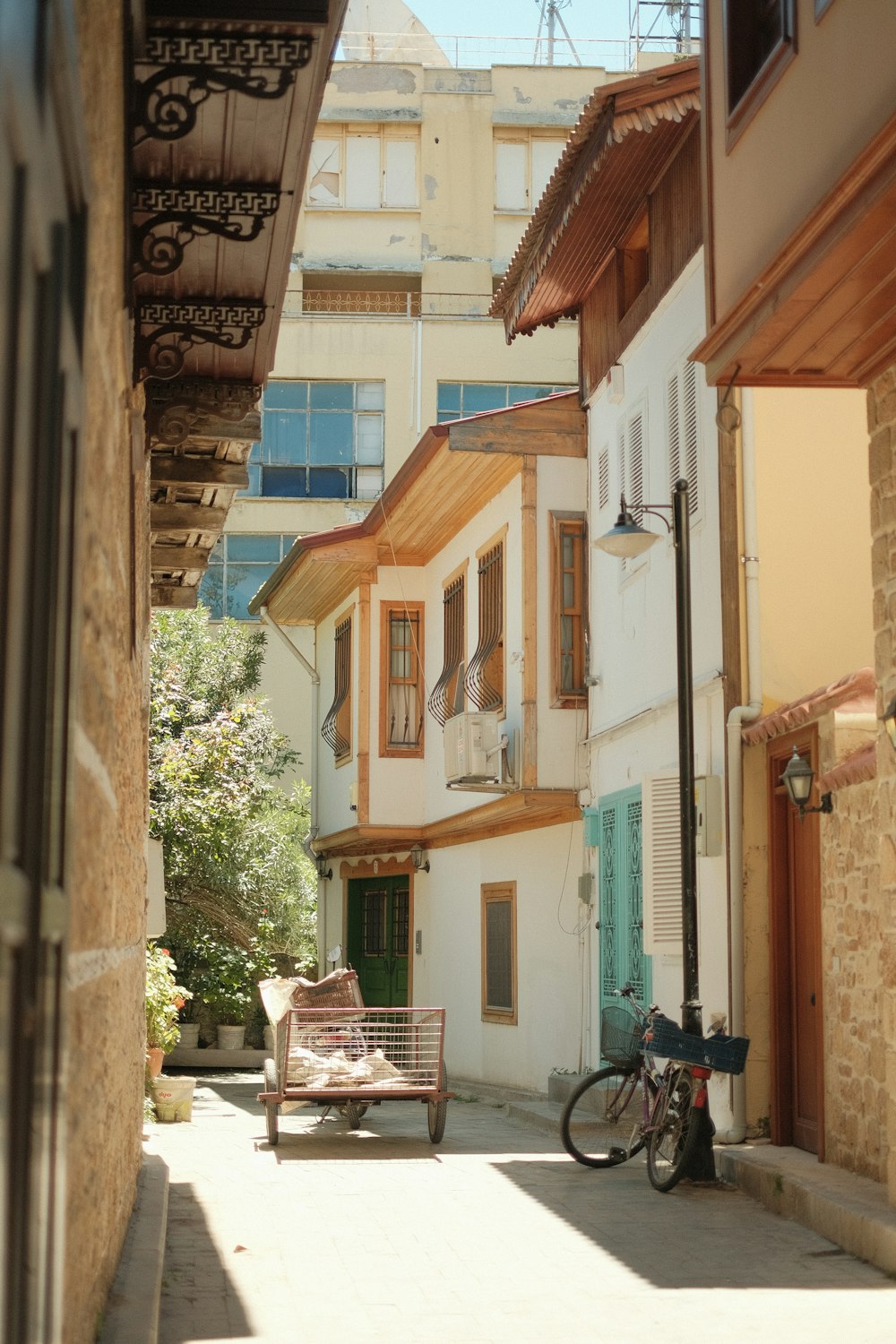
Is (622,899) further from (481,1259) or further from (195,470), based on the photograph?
(195,470)

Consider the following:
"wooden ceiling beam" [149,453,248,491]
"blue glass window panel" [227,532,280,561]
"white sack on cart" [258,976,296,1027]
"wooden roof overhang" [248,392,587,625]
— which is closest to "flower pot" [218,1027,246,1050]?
"wooden roof overhang" [248,392,587,625]

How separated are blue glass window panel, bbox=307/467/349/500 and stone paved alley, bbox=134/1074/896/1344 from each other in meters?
21.1

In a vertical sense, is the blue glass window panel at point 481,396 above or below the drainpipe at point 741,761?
above

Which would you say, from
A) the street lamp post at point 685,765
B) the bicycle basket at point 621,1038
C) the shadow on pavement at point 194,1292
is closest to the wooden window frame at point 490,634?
the street lamp post at point 685,765

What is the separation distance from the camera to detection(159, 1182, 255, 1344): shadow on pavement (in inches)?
255

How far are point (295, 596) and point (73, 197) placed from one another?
837 inches

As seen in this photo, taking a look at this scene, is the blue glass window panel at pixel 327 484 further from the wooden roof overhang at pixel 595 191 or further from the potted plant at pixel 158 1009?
the potted plant at pixel 158 1009

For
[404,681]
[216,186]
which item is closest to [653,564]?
[404,681]

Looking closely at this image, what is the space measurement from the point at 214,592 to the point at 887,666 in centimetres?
2505

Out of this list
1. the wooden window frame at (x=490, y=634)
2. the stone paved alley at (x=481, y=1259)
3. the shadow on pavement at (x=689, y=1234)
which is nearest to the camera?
the stone paved alley at (x=481, y=1259)

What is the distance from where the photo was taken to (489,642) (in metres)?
A: 17.6

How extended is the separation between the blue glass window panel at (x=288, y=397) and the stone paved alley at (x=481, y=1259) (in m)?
21.7

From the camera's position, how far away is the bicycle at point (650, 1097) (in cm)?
1013

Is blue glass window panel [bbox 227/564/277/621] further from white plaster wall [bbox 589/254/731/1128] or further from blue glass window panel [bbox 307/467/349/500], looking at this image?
white plaster wall [bbox 589/254/731/1128]
